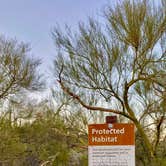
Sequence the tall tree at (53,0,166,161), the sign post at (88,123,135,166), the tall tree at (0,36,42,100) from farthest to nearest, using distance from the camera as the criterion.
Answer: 1. the tall tree at (0,36,42,100)
2. the tall tree at (53,0,166,161)
3. the sign post at (88,123,135,166)

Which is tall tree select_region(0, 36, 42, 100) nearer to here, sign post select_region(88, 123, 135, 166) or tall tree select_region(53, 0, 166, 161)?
tall tree select_region(53, 0, 166, 161)

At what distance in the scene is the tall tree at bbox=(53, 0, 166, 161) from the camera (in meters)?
10.4

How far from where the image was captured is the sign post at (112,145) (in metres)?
5.95

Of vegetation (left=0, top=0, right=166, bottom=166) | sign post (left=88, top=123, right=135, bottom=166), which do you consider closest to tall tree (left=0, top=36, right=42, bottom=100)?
vegetation (left=0, top=0, right=166, bottom=166)

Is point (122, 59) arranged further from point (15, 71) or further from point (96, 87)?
point (15, 71)

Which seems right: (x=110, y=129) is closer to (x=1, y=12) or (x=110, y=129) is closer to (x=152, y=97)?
(x=152, y=97)

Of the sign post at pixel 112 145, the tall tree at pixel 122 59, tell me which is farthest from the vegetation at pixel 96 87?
the sign post at pixel 112 145

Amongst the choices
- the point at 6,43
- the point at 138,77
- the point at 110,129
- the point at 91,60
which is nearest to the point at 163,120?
the point at 138,77

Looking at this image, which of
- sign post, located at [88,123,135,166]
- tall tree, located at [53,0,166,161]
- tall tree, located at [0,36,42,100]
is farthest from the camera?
tall tree, located at [0,36,42,100]

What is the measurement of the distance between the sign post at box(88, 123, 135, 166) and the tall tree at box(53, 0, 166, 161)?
4.68 m

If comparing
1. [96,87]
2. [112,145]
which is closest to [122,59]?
[96,87]

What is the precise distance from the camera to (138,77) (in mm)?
11102

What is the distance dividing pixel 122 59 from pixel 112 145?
17.9ft

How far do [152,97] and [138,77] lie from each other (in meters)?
1.90
